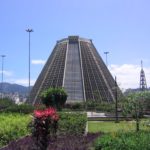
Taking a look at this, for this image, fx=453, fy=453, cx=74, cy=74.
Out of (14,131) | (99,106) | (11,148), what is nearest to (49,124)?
(11,148)

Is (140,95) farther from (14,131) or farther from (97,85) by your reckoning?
(97,85)

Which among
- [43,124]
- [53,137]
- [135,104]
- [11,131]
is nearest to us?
[43,124]

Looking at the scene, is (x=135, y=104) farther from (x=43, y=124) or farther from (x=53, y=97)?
(x=53, y=97)

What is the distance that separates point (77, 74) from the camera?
110m

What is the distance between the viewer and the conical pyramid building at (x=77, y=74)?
101812 millimetres

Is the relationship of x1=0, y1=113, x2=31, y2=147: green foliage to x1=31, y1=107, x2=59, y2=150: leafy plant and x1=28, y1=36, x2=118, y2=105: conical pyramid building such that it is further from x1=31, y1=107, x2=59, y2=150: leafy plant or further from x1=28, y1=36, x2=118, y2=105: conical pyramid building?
x1=28, y1=36, x2=118, y2=105: conical pyramid building

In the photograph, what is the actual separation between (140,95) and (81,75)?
266 feet

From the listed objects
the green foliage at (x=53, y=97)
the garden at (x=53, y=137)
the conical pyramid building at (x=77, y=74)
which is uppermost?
the conical pyramid building at (x=77, y=74)

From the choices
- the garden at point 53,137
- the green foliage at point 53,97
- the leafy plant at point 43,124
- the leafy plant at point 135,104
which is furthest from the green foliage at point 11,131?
the green foliage at point 53,97

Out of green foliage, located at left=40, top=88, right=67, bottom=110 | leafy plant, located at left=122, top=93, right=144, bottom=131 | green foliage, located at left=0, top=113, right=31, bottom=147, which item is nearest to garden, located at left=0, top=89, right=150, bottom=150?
green foliage, located at left=0, top=113, right=31, bottom=147

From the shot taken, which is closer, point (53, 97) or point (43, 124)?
point (43, 124)

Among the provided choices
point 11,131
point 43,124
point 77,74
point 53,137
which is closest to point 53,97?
point 11,131

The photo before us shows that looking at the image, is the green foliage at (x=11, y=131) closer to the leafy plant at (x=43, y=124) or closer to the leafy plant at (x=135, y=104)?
the leafy plant at (x=43, y=124)

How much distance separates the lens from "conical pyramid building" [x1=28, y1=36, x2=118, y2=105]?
10181cm
